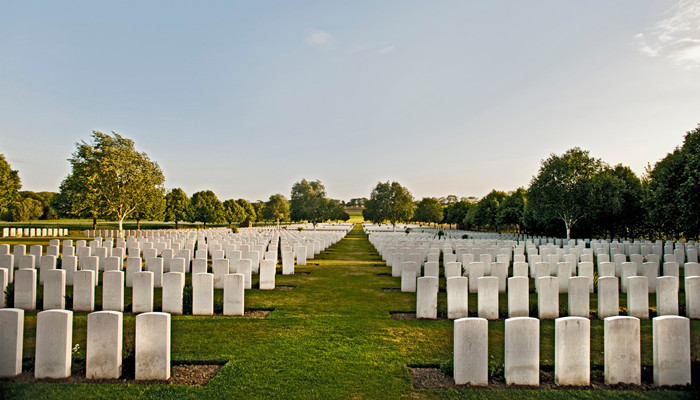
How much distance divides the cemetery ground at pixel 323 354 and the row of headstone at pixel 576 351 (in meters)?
0.16

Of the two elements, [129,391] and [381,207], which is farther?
[381,207]

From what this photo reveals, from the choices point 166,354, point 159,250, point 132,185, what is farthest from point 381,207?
point 166,354

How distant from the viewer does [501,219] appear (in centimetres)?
4753

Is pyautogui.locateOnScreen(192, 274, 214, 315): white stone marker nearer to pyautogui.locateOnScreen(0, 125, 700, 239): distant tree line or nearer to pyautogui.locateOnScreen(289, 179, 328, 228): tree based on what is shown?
pyautogui.locateOnScreen(0, 125, 700, 239): distant tree line

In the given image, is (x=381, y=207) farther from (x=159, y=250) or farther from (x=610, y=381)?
(x=610, y=381)

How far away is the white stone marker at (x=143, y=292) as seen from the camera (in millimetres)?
8109

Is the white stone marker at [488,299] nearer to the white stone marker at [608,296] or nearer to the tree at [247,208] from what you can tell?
the white stone marker at [608,296]

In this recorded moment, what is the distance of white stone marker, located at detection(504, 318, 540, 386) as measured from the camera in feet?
15.5

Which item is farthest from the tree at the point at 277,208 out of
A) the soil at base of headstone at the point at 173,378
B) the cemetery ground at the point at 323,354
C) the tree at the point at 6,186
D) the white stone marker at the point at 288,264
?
the soil at base of headstone at the point at 173,378

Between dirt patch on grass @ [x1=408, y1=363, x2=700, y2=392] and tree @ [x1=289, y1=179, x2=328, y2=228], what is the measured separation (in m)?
61.0

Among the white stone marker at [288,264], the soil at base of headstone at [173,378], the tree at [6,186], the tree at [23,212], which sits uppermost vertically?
the tree at [6,186]

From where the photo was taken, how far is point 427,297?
26.1ft

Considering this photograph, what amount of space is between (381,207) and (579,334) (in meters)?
52.7

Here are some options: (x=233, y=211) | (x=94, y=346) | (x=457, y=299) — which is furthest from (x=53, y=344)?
(x=233, y=211)
